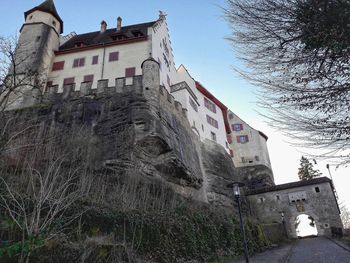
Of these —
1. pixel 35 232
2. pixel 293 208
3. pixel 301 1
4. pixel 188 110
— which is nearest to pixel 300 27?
pixel 301 1

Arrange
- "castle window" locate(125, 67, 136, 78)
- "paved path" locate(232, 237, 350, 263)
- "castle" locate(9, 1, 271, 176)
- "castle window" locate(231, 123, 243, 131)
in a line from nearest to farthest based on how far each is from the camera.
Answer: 1. "paved path" locate(232, 237, 350, 263)
2. "castle window" locate(125, 67, 136, 78)
3. "castle" locate(9, 1, 271, 176)
4. "castle window" locate(231, 123, 243, 131)

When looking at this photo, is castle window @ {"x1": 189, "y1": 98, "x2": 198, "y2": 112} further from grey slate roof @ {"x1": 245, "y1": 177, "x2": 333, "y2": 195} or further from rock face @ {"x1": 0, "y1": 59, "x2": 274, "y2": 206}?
grey slate roof @ {"x1": 245, "y1": 177, "x2": 333, "y2": 195}

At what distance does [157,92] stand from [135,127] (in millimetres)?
4221

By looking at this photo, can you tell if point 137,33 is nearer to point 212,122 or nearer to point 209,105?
point 209,105

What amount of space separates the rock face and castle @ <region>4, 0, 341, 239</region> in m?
0.09

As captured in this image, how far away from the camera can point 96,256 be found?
23.9 feet

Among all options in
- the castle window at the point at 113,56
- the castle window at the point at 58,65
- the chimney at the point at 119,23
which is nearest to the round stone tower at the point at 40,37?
the castle window at the point at 58,65

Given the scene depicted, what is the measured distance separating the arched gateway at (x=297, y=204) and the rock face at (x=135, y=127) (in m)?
7.15

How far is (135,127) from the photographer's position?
52.8 ft

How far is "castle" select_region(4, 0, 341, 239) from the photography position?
18.6m

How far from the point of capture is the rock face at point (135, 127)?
49.6 ft

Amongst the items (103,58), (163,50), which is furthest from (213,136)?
(103,58)

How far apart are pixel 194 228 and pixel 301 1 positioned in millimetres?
9692

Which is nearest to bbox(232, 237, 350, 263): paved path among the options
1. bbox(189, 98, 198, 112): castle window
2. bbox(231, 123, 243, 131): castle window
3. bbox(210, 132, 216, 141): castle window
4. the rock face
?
the rock face
